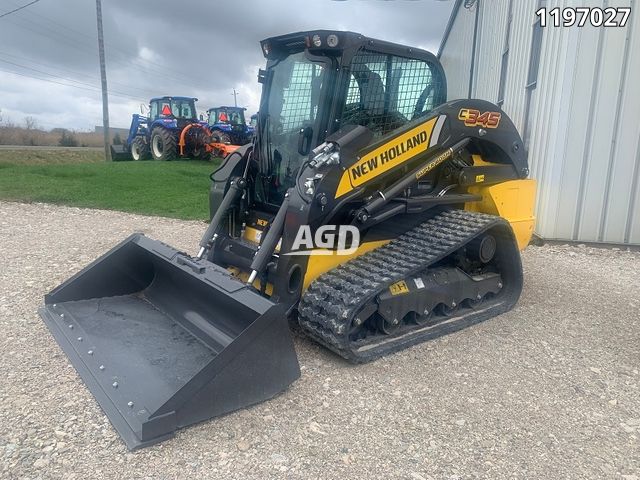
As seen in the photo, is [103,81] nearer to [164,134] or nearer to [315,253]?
[164,134]

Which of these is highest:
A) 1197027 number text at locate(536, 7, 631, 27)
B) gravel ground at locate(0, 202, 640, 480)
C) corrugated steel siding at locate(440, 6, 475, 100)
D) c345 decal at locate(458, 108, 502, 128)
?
corrugated steel siding at locate(440, 6, 475, 100)

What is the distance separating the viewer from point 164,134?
19.7 metres

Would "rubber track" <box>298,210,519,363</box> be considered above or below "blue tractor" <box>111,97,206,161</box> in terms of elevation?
below

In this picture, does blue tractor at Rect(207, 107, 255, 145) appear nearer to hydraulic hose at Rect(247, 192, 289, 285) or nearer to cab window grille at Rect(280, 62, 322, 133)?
cab window grille at Rect(280, 62, 322, 133)

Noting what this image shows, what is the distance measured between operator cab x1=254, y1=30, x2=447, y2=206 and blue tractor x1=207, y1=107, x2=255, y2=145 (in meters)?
16.3

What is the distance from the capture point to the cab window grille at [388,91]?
4027 millimetres

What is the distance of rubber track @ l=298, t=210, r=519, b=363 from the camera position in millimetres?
3354

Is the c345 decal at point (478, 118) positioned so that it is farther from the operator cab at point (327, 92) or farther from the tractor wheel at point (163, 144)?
the tractor wheel at point (163, 144)

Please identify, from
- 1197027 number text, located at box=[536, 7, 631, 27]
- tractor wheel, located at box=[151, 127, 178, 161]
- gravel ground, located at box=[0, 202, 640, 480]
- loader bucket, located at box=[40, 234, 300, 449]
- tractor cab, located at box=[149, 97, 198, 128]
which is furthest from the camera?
tractor cab, located at box=[149, 97, 198, 128]

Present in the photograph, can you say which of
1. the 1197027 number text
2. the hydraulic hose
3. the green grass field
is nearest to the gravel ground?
the hydraulic hose

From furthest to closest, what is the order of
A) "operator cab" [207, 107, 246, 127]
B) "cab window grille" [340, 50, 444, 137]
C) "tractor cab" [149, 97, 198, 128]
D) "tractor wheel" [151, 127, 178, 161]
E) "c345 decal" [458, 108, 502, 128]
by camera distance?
"operator cab" [207, 107, 246, 127] < "tractor cab" [149, 97, 198, 128] < "tractor wheel" [151, 127, 178, 161] < "c345 decal" [458, 108, 502, 128] < "cab window grille" [340, 50, 444, 137]

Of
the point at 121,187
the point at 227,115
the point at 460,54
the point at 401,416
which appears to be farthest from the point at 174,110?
the point at 401,416

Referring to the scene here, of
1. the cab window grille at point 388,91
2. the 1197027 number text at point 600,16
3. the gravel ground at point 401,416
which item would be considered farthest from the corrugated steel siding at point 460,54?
the gravel ground at point 401,416

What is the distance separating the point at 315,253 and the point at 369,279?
40 cm
